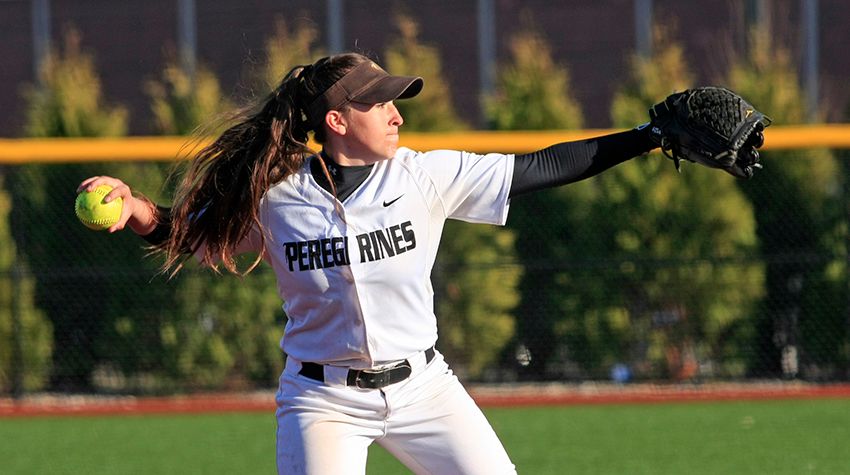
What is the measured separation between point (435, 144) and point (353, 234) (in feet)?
18.1

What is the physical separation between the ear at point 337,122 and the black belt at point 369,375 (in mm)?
671

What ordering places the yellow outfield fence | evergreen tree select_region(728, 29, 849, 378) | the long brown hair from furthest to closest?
1. evergreen tree select_region(728, 29, 849, 378)
2. the yellow outfield fence
3. the long brown hair

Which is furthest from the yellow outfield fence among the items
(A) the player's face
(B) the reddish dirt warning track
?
(A) the player's face

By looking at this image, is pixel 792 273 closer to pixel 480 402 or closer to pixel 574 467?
pixel 480 402

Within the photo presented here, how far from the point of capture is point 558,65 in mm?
14461

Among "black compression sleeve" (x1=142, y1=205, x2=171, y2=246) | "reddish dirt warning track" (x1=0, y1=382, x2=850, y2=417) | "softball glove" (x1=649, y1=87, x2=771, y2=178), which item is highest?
"softball glove" (x1=649, y1=87, x2=771, y2=178)

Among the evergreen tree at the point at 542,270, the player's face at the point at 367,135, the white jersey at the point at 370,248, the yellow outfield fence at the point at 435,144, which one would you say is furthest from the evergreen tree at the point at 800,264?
the player's face at the point at 367,135

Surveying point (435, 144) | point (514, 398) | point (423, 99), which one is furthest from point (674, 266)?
point (423, 99)

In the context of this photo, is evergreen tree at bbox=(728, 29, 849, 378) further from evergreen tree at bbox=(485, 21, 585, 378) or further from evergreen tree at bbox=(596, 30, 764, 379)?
evergreen tree at bbox=(485, 21, 585, 378)

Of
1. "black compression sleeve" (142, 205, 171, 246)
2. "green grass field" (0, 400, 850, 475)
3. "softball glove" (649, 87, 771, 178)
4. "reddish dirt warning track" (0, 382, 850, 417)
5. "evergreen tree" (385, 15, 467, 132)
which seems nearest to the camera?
"softball glove" (649, 87, 771, 178)

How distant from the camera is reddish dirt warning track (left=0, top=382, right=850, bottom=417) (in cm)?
883

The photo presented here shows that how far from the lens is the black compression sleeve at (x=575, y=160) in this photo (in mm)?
3574

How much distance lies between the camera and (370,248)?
347 centimetres

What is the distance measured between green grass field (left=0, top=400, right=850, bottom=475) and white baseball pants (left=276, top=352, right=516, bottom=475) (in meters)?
2.84
